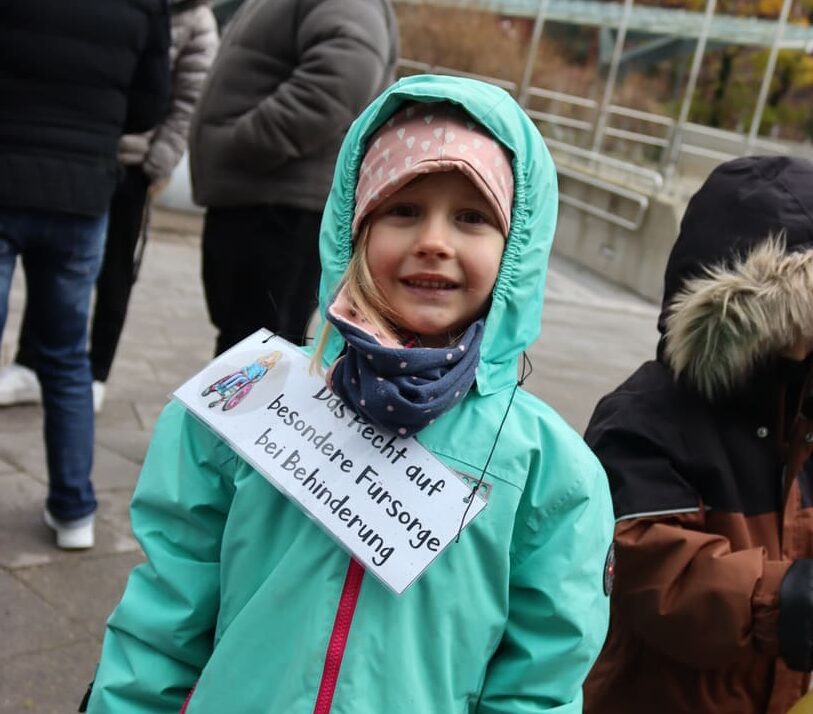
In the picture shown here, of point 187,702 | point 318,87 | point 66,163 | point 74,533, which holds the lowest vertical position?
point 74,533

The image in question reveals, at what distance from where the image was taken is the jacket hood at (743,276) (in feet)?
6.58

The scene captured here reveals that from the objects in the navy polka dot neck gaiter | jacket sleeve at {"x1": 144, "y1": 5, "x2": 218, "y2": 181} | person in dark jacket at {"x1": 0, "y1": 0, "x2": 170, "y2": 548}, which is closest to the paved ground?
person in dark jacket at {"x1": 0, "y1": 0, "x2": 170, "y2": 548}

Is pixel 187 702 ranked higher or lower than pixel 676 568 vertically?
lower

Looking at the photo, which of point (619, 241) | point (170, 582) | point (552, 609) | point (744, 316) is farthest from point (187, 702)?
point (619, 241)

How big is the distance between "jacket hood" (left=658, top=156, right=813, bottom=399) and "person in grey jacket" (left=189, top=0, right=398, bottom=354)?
5.44 feet

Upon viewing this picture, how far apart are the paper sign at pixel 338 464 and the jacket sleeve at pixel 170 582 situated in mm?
64

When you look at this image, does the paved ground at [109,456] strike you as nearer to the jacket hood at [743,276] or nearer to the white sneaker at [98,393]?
the white sneaker at [98,393]

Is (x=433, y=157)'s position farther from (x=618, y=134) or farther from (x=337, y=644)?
(x=618, y=134)

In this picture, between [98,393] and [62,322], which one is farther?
[98,393]

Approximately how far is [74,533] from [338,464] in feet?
6.65

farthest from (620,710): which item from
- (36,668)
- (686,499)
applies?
(36,668)

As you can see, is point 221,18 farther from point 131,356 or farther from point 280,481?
point 280,481

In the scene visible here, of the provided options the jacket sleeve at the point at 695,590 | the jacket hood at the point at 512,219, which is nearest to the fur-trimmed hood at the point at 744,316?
the jacket sleeve at the point at 695,590

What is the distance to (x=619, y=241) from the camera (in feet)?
43.0
